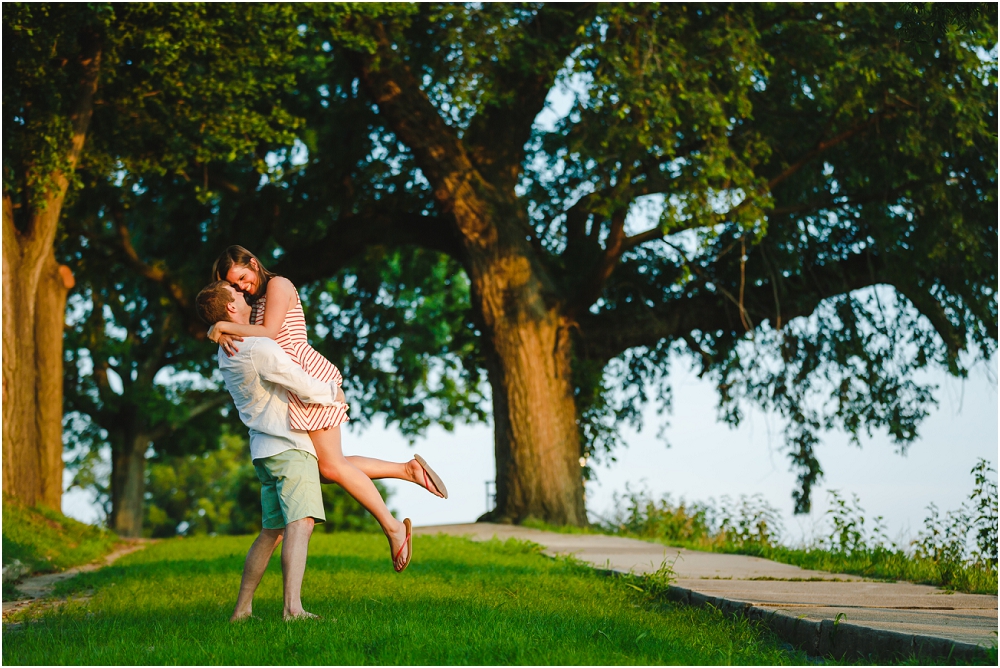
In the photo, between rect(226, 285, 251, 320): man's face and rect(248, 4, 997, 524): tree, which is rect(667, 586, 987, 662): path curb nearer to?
rect(226, 285, 251, 320): man's face

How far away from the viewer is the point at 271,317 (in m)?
4.94

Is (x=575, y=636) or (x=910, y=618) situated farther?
(x=910, y=618)

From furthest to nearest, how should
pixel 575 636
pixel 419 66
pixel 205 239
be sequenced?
pixel 205 239 < pixel 419 66 < pixel 575 636

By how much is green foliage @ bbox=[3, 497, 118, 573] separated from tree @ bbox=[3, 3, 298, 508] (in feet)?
1.59

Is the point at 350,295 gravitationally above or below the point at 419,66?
below

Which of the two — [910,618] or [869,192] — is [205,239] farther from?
[910,618]

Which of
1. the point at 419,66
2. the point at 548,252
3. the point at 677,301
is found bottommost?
the point at 677,301

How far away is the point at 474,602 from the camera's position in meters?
5.08

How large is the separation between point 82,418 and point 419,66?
17.6 metres

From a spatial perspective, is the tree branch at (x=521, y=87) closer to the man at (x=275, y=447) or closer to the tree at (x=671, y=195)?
the tree at (x=671, y=195)

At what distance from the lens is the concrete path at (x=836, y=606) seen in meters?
3.77

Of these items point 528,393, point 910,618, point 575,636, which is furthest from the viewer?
point 528,393

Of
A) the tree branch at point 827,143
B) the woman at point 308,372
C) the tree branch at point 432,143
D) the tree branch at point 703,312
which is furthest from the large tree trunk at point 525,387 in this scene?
the woman at point 308,372

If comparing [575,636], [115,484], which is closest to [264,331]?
[575,636]
